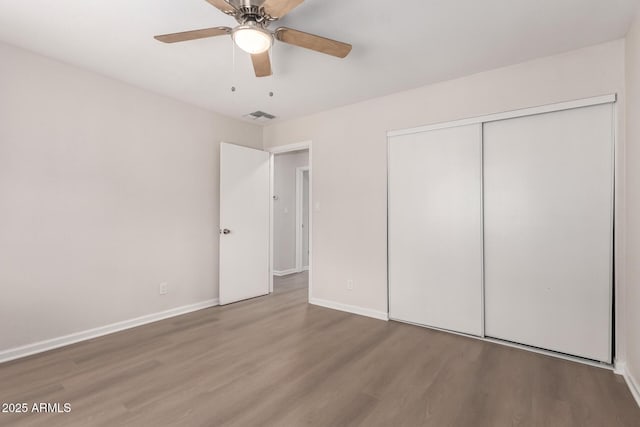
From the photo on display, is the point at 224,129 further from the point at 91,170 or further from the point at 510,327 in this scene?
the point at 510,327

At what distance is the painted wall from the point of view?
2.49 meters

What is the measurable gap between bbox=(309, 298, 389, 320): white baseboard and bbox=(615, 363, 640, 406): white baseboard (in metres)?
1.84

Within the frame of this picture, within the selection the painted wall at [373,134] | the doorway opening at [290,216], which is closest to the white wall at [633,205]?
the painted wall at [373,134]

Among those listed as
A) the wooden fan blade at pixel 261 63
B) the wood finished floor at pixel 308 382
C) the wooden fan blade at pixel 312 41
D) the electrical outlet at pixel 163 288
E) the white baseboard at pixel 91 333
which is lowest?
the wood finished floor at pixel 308 382

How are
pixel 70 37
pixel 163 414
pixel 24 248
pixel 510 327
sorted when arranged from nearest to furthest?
1. pixel 163 414
2. pixel 70 37
3. pixel 24 248
4. pixel 510 327

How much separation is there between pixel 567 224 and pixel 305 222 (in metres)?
4.64

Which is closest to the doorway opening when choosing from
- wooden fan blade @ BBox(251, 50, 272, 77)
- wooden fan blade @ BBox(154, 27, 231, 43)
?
wooden fan blade @ BBox(251, 50, 272, 77)

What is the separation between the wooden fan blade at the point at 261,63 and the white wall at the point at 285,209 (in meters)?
3.59

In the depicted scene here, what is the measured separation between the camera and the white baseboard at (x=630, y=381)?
1960 mm

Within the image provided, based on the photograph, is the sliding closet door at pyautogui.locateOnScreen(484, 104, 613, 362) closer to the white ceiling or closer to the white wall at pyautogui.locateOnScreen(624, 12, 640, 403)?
the white wall at pyautogui.locateOnScreen(624, 12, 640, 403)

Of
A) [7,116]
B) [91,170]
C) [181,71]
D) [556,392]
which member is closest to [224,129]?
[181,71]

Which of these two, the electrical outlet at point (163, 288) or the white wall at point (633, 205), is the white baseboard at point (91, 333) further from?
the white wall at point (633, 205)

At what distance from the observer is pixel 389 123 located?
3.47 m

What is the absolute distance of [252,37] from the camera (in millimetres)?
1780
